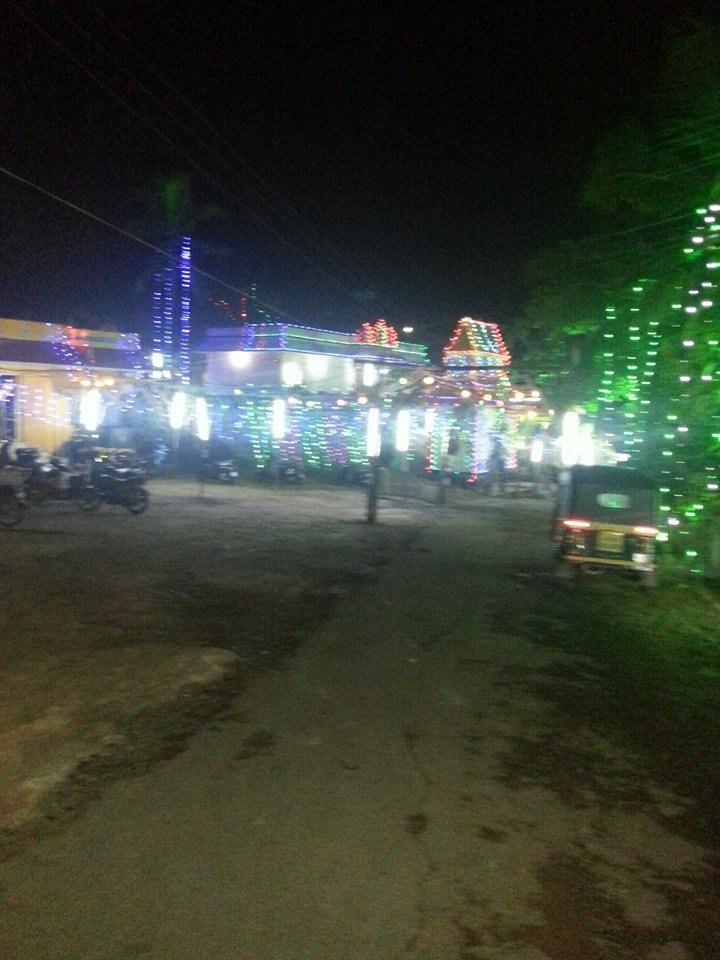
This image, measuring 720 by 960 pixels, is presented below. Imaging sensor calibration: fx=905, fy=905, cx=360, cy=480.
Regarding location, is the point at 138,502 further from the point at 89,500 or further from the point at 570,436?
the point at 570,436

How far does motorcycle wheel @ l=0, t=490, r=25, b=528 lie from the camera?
17578mm

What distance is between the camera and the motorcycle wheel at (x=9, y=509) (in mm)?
17578

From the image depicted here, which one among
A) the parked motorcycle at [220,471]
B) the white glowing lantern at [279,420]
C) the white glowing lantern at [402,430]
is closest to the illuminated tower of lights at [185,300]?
the parked motorcycle at [220,471]

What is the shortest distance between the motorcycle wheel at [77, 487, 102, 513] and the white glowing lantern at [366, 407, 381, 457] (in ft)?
23.0

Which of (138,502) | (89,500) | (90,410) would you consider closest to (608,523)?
(138,502)

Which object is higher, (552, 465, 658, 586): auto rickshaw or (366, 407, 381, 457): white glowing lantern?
(366, 407, 381, 457): white glowing lantern

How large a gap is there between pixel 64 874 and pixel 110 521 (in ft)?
50.6

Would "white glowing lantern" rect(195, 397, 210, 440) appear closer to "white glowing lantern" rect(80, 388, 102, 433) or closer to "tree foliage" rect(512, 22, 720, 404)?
"white glowing lantern" rect(80, 388, 102, 433)

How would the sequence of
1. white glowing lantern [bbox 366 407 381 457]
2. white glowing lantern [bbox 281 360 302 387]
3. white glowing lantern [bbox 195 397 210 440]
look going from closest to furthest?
1. white glowing lantern [bbox 366 407 381 457]
2. white glowing lantern [bbox 195 397 210 440]
3. white glowing lantern [bbox 281 360 302 387]

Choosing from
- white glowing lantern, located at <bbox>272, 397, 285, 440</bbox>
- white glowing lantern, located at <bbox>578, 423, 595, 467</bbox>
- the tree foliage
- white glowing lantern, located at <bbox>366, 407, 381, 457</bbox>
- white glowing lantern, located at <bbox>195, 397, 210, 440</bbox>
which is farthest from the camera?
white glowing lantern, located at <bbox>195, 397, 210, 440</bbox>

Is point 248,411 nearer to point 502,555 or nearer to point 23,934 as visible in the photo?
point 502,555

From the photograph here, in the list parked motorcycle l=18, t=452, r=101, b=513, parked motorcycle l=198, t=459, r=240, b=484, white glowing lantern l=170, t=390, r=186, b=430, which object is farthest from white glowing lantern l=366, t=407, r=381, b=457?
parked motorcycle l=18, t=452, r=101, b=513

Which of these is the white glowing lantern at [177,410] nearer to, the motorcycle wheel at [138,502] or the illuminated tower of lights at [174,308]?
the illuminated tower of lights at [174,308]

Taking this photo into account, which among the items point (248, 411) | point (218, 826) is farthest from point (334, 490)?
point (218, 826)
